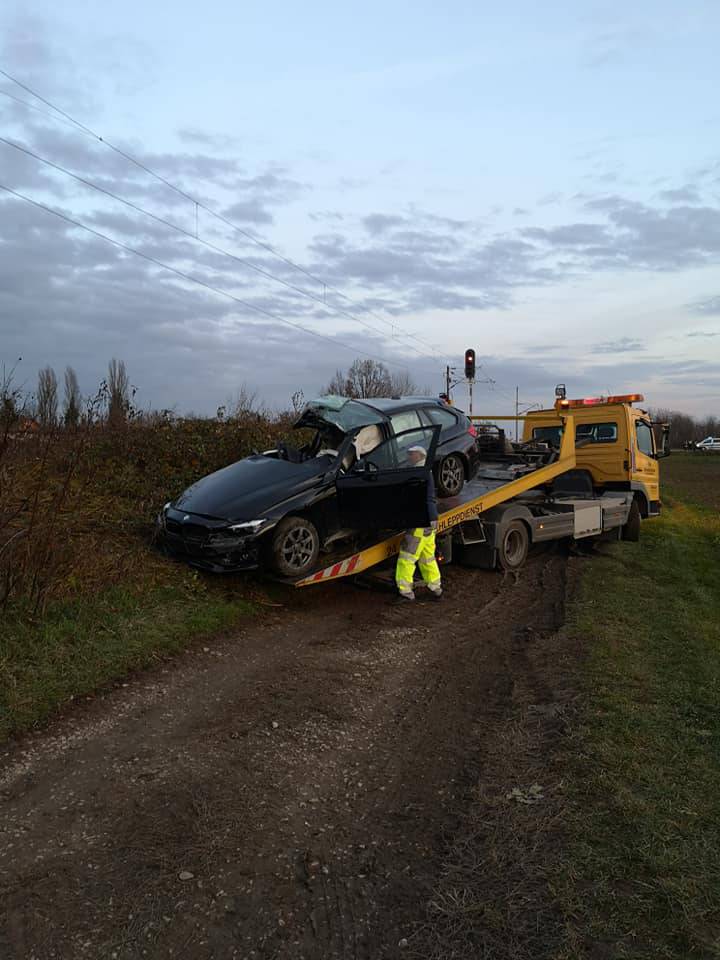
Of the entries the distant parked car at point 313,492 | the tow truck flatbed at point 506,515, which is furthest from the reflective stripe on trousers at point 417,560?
the distant parked car at point 313,492

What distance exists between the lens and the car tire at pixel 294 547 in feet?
22.7

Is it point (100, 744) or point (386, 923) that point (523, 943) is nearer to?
point (386, 923)

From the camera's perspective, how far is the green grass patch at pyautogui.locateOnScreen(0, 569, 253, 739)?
4.78 m

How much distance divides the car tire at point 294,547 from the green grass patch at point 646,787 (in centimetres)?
291

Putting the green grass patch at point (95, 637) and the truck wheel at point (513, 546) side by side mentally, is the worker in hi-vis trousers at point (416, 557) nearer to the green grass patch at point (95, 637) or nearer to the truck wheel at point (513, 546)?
the truck wheel at point (513, 546)

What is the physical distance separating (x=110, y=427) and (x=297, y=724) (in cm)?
789

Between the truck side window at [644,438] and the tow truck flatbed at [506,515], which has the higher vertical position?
the truck side window at [644,438]

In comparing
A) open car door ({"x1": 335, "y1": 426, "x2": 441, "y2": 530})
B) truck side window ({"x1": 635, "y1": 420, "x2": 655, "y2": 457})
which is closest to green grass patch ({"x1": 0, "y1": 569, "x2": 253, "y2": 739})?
open car door ({"x1": 335, "y1": 426, "x2": 441, "y2": 530})

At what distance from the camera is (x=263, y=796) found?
3.73 m

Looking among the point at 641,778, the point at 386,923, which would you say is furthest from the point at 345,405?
the point at 386,923

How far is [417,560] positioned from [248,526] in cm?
218

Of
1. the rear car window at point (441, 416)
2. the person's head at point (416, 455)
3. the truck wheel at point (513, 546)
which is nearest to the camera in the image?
Result: the person's head at point (416, 455)

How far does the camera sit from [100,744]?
428 centimetres

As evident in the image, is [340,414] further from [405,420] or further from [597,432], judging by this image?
[597,432]
